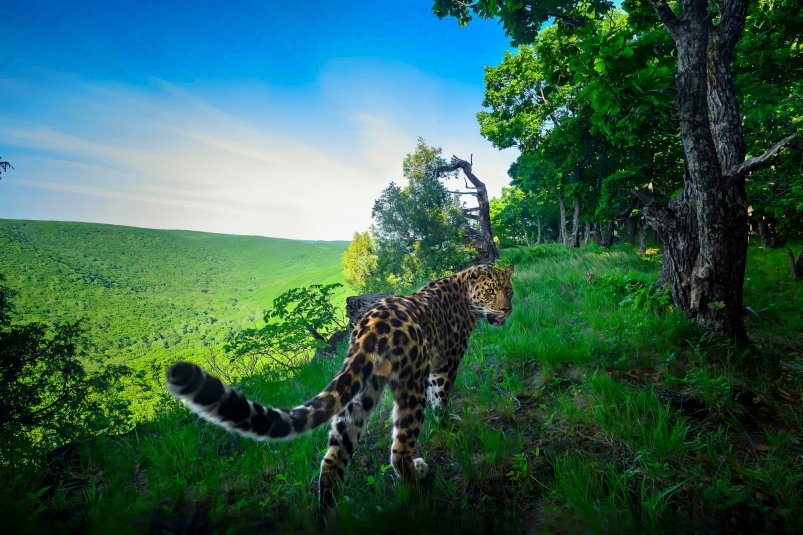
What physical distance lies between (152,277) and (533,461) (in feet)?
234

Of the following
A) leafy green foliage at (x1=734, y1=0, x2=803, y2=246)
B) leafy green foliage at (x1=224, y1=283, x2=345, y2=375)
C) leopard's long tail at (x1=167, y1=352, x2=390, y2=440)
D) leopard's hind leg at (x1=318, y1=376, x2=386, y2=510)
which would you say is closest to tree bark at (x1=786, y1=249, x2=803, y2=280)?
leafy green foliage at (x1=734, y1=0, x2=803, y2=246)

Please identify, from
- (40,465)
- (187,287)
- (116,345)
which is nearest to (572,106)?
(40,465)

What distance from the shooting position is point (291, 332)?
11.4 meters

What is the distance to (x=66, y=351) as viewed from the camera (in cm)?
827

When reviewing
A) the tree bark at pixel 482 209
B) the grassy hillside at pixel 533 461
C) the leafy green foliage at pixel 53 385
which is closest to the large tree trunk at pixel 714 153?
the grassy hillside at pixel 533 461

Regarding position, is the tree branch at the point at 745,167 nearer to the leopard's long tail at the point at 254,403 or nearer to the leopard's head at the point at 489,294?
the leopard's head at the point at 489,294

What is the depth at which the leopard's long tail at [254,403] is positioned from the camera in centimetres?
228

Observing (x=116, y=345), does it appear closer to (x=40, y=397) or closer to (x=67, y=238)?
(x=40, y=397)

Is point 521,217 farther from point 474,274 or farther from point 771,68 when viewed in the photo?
point 474,274

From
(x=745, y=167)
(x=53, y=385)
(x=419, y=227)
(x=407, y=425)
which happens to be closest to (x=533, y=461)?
(x=407, y=425)

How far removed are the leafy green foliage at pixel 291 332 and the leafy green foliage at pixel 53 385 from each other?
2801 mm

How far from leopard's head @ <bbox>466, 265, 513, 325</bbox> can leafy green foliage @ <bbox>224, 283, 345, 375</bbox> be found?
210 inches

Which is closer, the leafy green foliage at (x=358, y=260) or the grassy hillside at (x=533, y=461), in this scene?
the grassy hillside at (x=533, y=461)

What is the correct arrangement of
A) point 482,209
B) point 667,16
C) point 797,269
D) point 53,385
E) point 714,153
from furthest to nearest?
point 482,209 < point 797,269 < point 53,385 < point 667,16 < point 714,153
